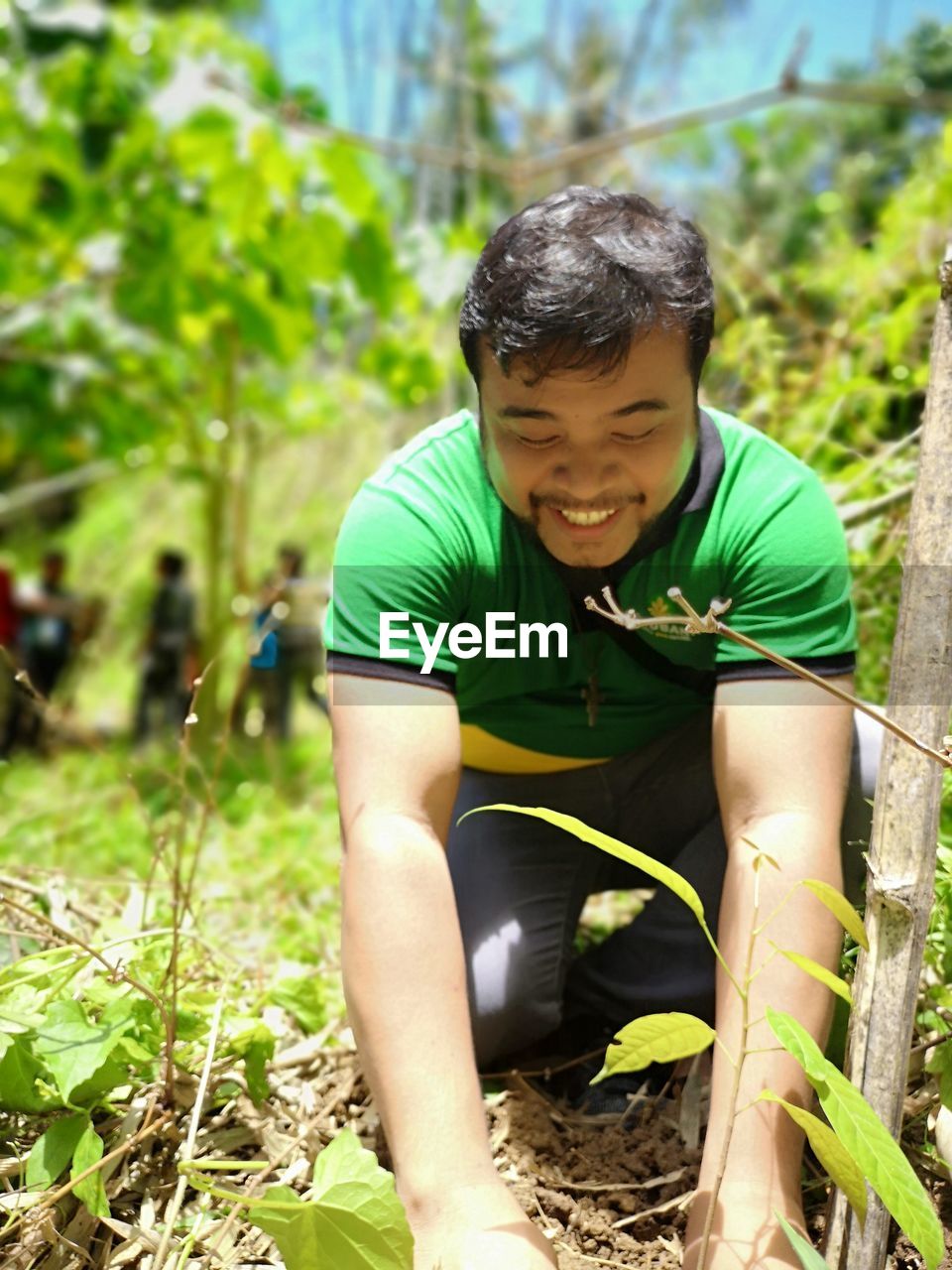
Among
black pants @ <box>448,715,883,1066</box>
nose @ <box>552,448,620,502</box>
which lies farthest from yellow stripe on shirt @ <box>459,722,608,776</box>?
nose @ <box>552,448,620,502</box>

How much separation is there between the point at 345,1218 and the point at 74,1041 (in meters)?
0.35

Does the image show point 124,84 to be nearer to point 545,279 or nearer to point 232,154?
point 232,154

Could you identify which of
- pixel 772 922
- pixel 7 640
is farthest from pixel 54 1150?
pixel 7 640

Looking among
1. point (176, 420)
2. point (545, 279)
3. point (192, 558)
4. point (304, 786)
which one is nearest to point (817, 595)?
point (545, 279)

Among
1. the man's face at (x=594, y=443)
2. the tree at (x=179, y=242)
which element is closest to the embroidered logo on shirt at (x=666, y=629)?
the man's face at (x=594, y=443)

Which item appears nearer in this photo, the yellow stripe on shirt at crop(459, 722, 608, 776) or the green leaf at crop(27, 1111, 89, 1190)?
the green leaf at crop(27, 1111, 89, 1190)

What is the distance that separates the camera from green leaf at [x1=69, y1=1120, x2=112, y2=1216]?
111 centimetres

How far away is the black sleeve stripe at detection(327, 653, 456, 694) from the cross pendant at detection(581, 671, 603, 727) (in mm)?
249

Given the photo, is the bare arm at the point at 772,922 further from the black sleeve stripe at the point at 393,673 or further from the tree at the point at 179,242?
the tree at the point at 179,242

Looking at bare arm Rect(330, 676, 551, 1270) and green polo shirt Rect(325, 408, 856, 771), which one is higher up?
green polo shirt Rect(325, 408, 856, 771)

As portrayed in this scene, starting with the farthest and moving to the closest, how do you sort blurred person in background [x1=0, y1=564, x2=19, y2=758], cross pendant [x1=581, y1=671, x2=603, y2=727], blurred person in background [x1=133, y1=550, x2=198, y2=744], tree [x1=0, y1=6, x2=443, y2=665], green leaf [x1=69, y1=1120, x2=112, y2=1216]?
blurred person in background [x1=133, y1=550, x2=198, y2=744] < blurred person in background [x1=0, y1=564, x2=19, y2=758] < tree [x1=0, y1=6, x2=443, y2=665] < cross pendant [x1=581, y1=671, x2=603, y2=727] < green leaf [x1=69, y1=1120, x2=112, y2=1216]

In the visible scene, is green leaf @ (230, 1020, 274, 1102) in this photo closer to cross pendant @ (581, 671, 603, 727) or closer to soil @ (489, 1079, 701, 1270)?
soil @ (489, 1079, 701, 1270)

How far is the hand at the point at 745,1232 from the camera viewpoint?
101cm

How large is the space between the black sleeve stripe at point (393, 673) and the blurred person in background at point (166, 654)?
512 cm
